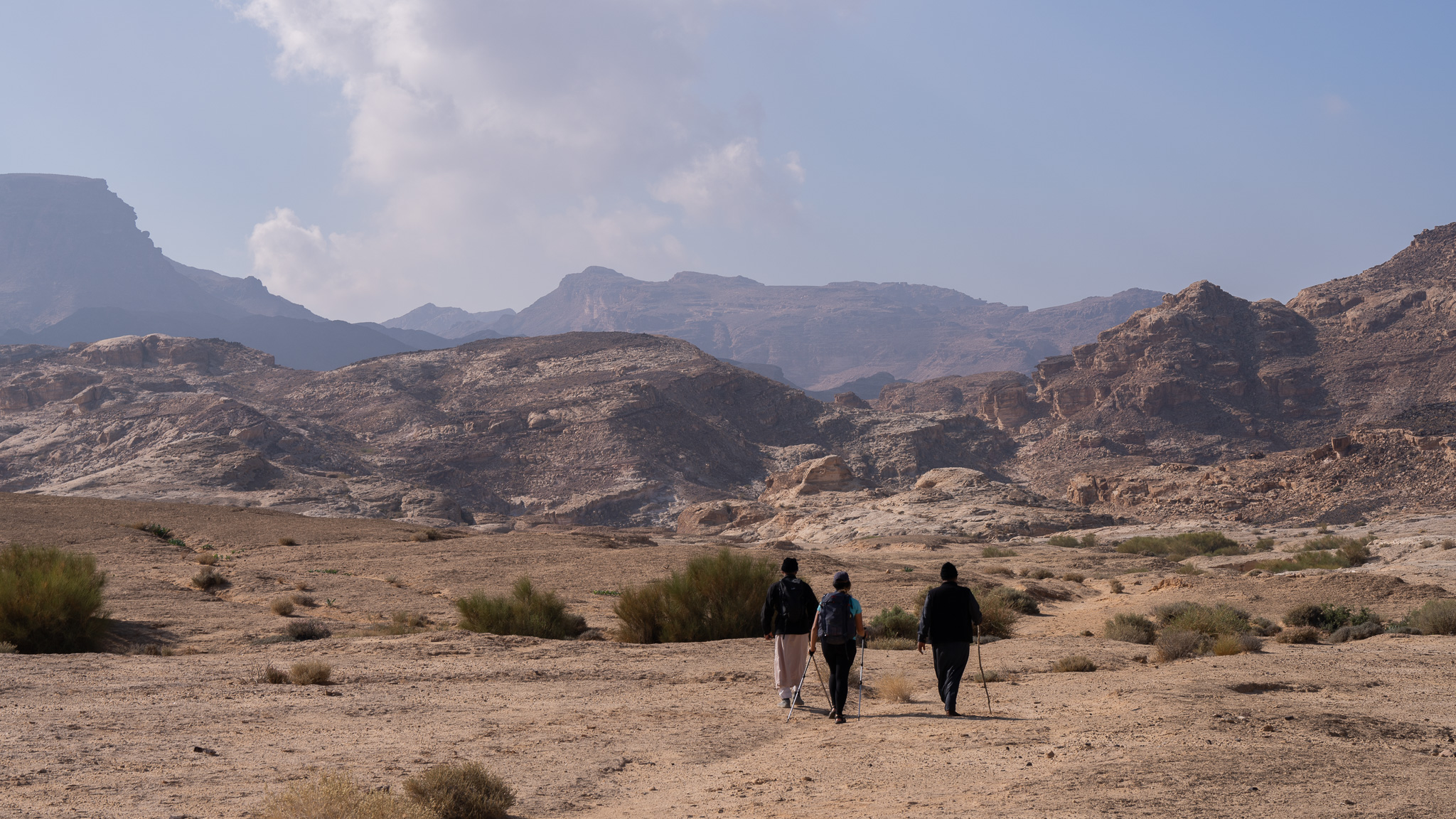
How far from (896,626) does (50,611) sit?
12387 millimetres

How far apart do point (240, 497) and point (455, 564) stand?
39734 mm

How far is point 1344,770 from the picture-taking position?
6289mm

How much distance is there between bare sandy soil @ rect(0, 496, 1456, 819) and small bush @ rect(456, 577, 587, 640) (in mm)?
1300

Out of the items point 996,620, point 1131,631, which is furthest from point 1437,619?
point 996,620

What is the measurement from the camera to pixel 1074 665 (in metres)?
11.7

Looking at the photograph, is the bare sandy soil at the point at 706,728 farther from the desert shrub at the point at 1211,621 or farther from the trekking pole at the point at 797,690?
the desert shrub at the point at 1211,621

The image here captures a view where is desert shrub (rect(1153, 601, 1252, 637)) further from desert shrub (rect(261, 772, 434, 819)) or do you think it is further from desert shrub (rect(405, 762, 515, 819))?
desert shrub (rect(261, 772, 434, 819))

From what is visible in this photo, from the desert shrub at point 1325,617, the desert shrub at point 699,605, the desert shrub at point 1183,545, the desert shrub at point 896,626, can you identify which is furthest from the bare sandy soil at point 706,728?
the desert shrub at point 1183,545

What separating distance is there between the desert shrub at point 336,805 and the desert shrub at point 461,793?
38 cm

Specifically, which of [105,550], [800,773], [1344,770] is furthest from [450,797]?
[105,550]

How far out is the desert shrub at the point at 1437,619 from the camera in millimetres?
13570

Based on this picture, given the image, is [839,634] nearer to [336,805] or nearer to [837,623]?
[837,623]

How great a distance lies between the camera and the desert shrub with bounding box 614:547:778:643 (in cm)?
1482

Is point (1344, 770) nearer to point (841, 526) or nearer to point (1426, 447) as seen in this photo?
point (841, 526)
